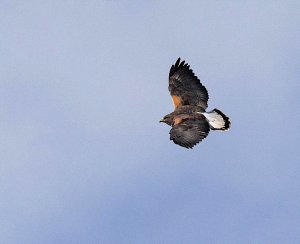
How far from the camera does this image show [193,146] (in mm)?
27516

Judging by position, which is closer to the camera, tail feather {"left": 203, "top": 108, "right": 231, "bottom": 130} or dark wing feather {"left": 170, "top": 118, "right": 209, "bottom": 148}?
dark wing feather {"left": 170, "top": 118, "right": 209, "bottom": 148}

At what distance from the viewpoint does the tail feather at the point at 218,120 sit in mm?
29891

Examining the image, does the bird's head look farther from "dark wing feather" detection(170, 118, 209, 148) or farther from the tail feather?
the tail feather

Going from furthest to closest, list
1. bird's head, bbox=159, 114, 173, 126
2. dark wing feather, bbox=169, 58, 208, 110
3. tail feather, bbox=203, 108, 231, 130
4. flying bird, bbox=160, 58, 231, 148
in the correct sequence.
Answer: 1. dark wing feather, bbox=169, 58, 208, 110
2. bird's head, bbox=159, 114, 173, 126
3. tail feather, bbox=203, 108, 231, 130
4. flying bird, bbox=160, 58, 231, 148

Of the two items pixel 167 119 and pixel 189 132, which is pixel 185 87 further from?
pixel 189 132

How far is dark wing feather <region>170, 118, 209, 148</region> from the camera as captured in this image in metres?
27.8

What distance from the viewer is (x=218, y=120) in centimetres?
3009

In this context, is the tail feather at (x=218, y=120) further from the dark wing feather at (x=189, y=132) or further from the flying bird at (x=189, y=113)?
the dark wing feather at (x=189, y=132)

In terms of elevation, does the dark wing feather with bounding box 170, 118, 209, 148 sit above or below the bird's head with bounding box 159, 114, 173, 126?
below

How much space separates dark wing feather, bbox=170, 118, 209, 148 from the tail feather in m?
0.44

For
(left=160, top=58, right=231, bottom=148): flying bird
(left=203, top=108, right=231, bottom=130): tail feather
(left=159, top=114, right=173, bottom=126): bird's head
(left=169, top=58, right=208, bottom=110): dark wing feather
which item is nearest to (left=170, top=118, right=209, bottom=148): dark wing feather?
(left=160, top=58, right=231, bottom=148): flying bird

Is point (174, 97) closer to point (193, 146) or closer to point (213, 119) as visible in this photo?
point (213, 119)

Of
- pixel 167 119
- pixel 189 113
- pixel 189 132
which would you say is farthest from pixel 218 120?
pixel 167 119

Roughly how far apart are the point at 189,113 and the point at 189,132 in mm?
1853
